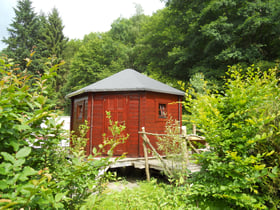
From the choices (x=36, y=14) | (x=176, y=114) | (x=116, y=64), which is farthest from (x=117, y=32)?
(x=176, y=114)

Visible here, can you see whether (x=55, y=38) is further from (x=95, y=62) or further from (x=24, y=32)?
(x=95, y=62)

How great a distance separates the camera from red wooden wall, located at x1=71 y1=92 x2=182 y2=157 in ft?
27.5

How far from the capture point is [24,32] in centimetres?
3108

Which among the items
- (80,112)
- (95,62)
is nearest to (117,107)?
(80,112)

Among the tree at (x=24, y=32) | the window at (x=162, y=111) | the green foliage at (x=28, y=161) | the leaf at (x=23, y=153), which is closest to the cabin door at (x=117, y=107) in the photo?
the window at (x=162, y=111)

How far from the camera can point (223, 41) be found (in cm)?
1623

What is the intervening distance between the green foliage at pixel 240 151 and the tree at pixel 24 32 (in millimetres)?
32719

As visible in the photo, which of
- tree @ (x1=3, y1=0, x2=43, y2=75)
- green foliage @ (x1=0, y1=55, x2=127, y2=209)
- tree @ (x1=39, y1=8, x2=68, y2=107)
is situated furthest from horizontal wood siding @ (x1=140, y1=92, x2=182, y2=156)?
tree @ (x1=3, y1=0, x2=43, y2=75)

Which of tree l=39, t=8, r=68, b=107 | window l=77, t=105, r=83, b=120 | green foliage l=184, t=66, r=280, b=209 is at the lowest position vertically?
green foliage l=184, t=66, r=280, b=209

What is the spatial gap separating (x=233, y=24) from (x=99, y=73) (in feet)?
61.5

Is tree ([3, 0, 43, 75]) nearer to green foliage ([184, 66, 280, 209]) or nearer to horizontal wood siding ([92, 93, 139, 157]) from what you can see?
horizontal wood siding ([92, 93, 139, 157])

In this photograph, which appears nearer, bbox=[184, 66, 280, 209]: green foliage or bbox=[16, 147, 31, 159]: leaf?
bbox=[16, 147, 31, 159]: leaf

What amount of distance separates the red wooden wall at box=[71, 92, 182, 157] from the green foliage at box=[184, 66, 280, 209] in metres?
5.38

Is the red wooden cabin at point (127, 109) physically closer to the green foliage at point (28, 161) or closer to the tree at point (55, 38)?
the green foliage at point (28, 161)
